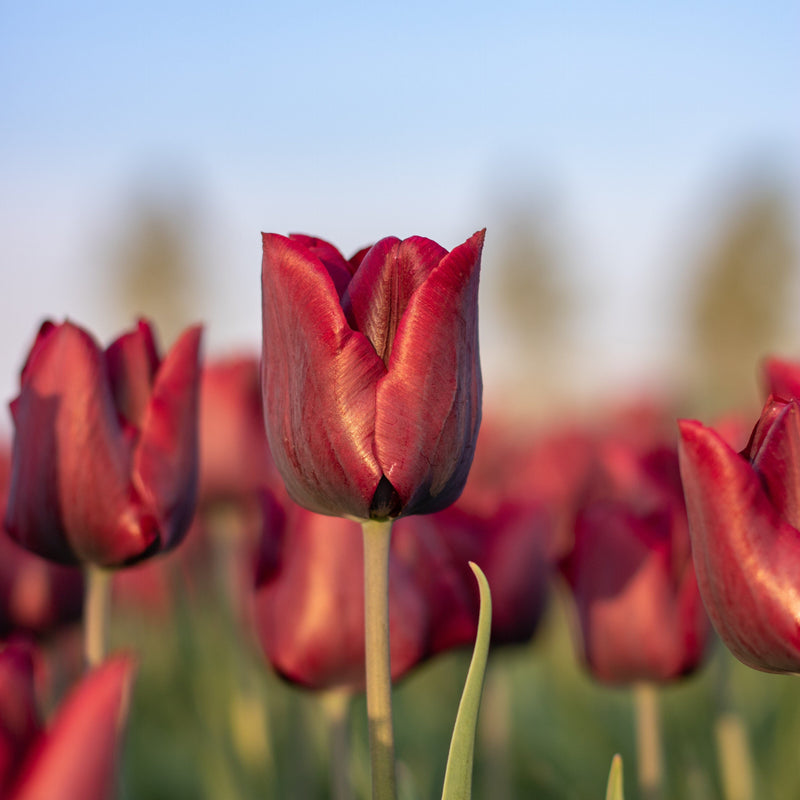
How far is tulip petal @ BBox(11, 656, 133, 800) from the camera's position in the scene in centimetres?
39

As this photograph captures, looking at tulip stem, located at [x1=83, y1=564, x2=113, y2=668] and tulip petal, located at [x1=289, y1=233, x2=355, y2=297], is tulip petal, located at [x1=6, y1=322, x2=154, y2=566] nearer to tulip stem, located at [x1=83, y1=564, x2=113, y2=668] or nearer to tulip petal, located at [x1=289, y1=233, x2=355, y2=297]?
tulip stem, located at [x1=83, y1=564, x2=113, y2=668]

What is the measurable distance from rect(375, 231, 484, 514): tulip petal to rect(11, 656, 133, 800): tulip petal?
27 centimetres

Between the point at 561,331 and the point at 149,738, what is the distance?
32.7m

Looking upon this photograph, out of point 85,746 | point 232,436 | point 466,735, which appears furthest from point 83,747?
point 232,436

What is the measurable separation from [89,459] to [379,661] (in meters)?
0.32

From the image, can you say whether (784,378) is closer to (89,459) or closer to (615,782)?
(615,782)

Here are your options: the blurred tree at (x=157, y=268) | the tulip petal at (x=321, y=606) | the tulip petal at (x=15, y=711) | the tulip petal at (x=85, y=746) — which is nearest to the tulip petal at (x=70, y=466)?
the tulip petal at (x=321, y=606)

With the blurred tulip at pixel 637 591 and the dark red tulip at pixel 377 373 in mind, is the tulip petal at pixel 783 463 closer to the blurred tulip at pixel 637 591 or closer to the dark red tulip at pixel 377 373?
the dark red tulip at pixel 377 373

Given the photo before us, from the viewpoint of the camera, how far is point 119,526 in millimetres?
828

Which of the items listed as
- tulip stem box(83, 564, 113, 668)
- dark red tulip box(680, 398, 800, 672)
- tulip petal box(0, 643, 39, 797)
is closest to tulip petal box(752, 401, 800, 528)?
dark red tulip box(680, 398, 800, 672)

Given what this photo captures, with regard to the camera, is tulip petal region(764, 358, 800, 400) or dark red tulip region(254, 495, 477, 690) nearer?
tulip petal region(764, 358, 800, 400)

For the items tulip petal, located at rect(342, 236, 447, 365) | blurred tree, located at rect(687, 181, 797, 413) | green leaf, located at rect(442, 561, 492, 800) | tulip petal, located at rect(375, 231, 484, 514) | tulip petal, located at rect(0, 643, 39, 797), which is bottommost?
green leaf, located at rect(442, 561, 492, 800)

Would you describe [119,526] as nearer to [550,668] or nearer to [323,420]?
[323,420]

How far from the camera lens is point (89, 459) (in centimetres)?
84
